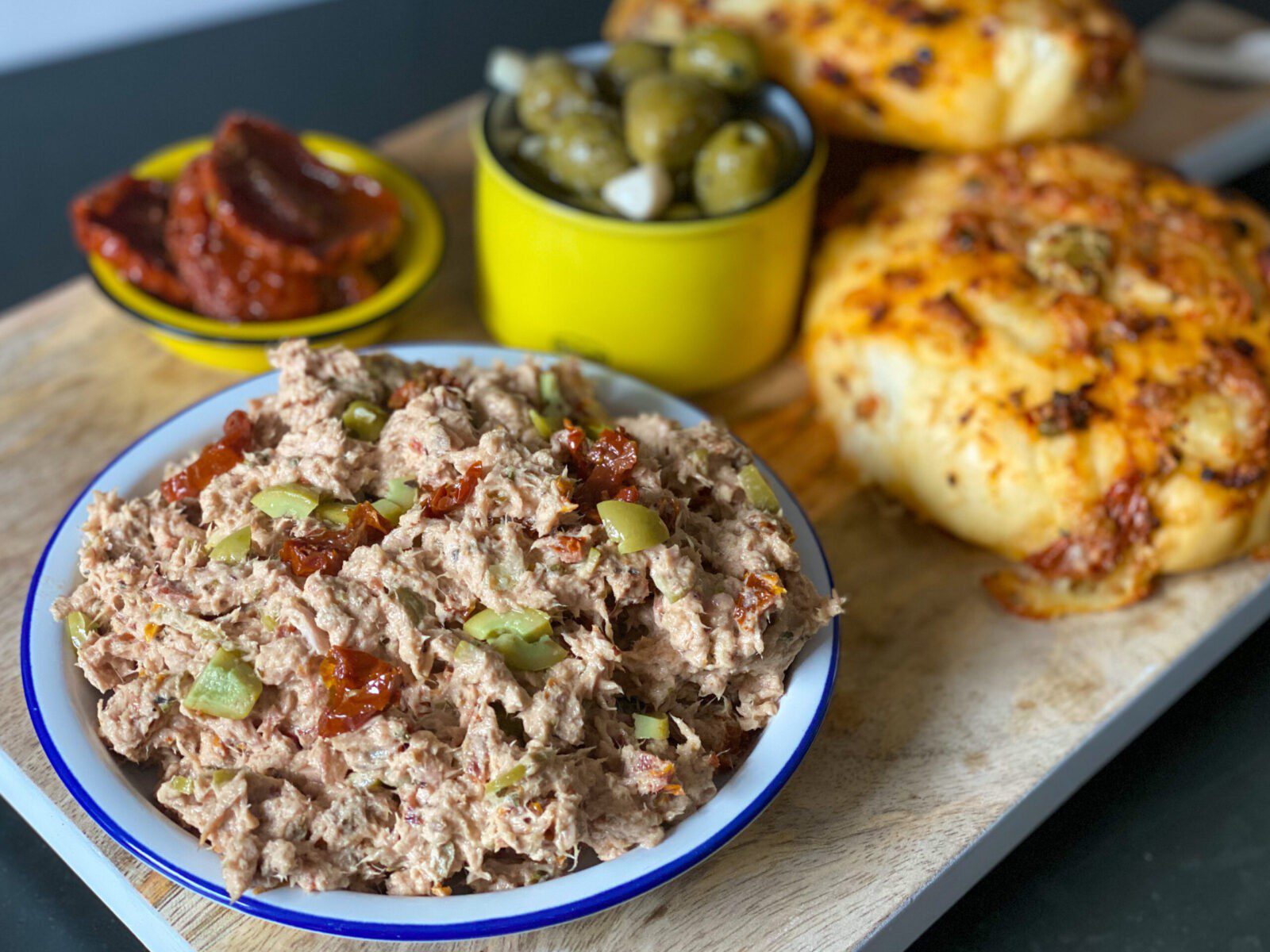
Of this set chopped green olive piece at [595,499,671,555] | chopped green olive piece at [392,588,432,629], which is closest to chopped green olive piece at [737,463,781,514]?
chopped green olive piece at [595,499,671,555]

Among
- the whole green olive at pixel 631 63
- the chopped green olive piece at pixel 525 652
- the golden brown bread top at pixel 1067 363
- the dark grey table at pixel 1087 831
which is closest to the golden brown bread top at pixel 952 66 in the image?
the golden brown bread top at pixel 1067 363

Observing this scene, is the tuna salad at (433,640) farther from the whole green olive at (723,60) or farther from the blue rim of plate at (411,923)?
the whole green olive at (723,60)

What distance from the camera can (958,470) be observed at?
7.45 feet

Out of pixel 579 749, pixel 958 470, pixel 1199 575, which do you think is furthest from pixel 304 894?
pixel 1199 575

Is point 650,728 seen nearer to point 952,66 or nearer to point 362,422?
point 362,422

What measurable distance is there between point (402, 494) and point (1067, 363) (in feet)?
4.11

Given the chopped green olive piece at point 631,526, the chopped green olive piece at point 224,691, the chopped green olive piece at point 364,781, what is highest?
the chopped green olive piece at point 631,526

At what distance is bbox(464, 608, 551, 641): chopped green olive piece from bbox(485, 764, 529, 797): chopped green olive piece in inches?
7.1

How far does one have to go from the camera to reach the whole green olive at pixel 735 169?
7.80ft

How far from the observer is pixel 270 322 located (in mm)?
2537

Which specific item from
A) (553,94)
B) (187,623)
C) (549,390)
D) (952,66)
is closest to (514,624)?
(187,623)

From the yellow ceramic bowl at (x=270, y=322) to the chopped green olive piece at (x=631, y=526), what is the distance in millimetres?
984

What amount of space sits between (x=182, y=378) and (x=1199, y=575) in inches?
82.7

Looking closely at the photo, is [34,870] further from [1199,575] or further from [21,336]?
[1199,575]
